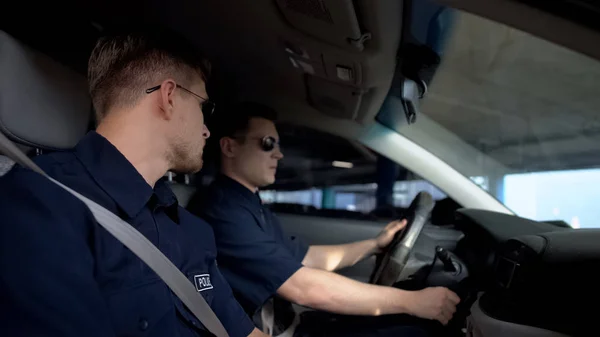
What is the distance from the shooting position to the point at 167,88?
131 centimetres

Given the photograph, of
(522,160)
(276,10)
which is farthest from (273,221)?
(522,160)

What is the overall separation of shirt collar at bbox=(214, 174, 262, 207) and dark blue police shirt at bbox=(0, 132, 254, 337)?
62 cm

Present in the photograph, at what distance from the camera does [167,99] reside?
1306 mm

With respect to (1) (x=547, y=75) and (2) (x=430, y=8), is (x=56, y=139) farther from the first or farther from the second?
(1) (x=547, y=75)

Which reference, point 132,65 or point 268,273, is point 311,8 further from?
point 268,273

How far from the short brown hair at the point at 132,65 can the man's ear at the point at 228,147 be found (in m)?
0.78

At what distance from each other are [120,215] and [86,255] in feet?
0.70

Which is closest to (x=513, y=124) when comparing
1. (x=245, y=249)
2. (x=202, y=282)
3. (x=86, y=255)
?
(x=245, y=249)

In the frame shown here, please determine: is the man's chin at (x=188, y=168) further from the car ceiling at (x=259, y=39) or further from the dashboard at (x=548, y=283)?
the dashboard at (x=548, y=283)

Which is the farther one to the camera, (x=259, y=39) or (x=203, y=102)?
(x=259, y=39)

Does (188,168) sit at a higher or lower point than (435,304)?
higher

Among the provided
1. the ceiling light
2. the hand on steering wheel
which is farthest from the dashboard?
the ceiling light

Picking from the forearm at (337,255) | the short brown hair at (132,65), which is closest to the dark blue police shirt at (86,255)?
the short brown hair at (132,65)

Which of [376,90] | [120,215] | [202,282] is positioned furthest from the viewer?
[376,90]
